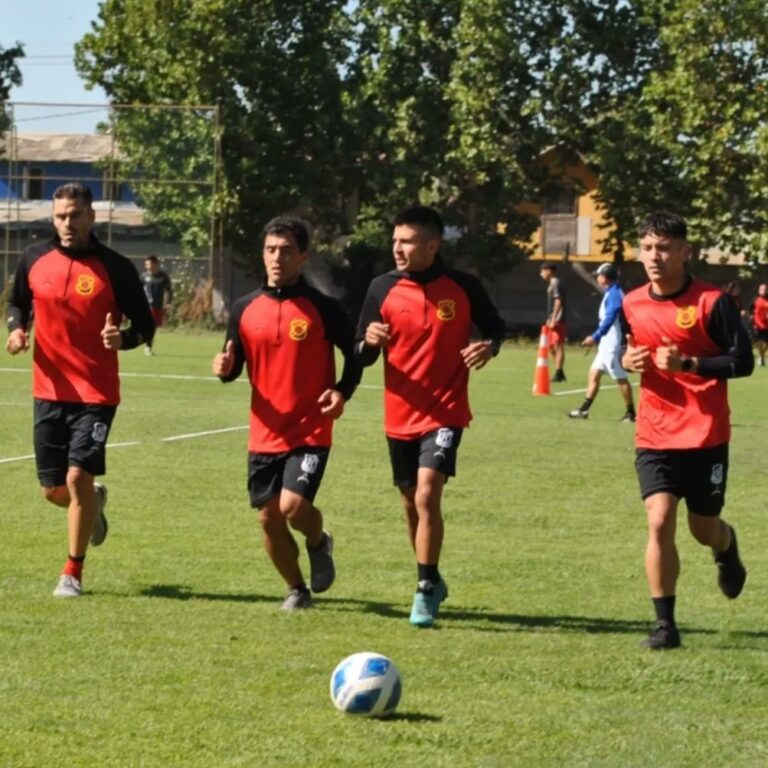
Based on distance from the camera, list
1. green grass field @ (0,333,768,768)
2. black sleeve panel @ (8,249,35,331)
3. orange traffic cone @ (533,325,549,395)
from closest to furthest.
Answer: green grass field @ (0,333,768,768) → black sleeve panel @ (8,249,35,331) → orange traffic cone @ (533,325,549,395)

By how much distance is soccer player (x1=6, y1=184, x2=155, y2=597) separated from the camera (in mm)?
9883

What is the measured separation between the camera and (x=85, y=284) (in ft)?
32.6

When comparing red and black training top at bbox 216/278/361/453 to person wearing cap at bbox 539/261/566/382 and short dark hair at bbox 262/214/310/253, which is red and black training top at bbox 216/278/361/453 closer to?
short dark hair at bbox 262/214/310/253

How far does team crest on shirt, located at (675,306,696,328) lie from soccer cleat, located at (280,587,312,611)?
7.84 feet

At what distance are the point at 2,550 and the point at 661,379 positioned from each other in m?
4.54

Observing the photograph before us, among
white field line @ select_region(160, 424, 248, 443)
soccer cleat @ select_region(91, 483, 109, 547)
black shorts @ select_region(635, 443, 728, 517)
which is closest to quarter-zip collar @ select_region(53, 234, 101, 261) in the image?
soccer cleat @ select_region(91, 483, 109, 547)

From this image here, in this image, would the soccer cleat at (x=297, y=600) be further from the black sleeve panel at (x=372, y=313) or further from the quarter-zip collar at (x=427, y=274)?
the quarter-zip collar at (x=427, y=274)

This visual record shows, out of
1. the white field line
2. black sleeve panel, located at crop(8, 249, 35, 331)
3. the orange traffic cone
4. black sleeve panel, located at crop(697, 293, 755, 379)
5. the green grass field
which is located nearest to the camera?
the green grass field

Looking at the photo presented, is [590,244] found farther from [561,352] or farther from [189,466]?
[189,466]

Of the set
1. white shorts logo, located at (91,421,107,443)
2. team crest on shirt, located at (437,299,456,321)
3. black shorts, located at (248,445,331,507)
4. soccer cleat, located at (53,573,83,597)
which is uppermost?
team crest on shirt, located at (437,299,456,321)

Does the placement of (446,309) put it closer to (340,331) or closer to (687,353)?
(340,331)

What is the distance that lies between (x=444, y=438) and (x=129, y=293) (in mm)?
1897

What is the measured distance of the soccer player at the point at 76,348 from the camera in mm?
9883

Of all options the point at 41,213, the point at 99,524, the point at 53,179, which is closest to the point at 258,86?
the point at 53,179
